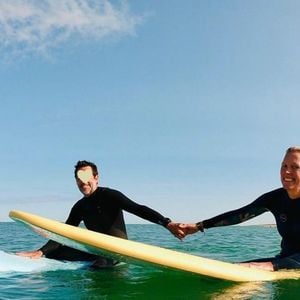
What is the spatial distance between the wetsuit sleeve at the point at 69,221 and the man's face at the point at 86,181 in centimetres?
39

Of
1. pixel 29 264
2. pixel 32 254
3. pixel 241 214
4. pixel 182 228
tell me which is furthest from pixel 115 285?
pixel 32 254

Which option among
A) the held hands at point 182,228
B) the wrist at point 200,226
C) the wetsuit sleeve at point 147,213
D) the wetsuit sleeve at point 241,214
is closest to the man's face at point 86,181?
the wetsuit sleeve at point 147,213

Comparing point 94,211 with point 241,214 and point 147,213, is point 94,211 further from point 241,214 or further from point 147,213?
point 241,214

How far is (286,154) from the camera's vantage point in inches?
216

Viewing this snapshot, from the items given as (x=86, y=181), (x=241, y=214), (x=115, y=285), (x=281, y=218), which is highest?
(x=86, y=181)

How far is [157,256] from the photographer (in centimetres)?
510

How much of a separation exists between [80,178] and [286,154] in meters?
2.75

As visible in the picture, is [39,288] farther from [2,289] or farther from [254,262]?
[254,262]

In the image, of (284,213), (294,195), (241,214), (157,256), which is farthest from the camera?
(241,214)

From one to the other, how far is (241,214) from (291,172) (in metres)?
0.89

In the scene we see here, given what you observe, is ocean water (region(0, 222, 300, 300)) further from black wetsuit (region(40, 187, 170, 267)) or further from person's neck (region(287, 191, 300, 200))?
person's neck (region(287, 191, 300, 200))

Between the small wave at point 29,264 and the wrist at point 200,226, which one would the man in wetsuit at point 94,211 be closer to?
the small wave at point 29,264

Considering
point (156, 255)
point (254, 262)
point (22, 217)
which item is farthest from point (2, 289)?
point (254, 262)

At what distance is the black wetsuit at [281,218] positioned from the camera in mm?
5562
